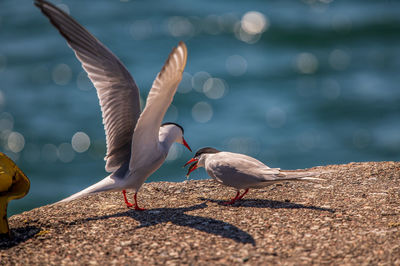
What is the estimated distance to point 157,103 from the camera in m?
4.29

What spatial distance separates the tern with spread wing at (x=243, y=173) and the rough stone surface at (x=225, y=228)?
21cm

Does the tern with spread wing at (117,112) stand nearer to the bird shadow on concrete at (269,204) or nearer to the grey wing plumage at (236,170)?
the grey wing plumage at (236,170)

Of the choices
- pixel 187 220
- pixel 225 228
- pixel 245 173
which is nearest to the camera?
pixel 225 228

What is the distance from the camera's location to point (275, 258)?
3699 mm

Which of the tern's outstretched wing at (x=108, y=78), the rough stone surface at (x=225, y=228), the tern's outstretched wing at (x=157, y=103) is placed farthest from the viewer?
the tern's outstretched wing at (x=108, y=78)

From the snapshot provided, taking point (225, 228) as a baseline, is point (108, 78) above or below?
above

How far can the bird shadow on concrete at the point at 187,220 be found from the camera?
412 centimetres

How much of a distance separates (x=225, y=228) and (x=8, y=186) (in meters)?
1.77

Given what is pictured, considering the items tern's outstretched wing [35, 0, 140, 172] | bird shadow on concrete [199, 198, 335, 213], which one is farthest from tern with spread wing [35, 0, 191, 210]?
bird shadow on concrete [199, 198, 335, 213]

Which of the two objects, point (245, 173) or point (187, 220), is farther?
point (245, 173)

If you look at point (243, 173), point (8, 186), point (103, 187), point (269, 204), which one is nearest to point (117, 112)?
point (103, 187)

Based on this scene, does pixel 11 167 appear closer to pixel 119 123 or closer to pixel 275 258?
pixel 119 123

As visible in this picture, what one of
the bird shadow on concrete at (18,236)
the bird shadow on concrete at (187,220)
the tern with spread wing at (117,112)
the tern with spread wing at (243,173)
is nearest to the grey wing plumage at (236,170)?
the tern with spread wing at (243,173)

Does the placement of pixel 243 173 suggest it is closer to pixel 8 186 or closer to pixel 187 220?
pixel 187 220
